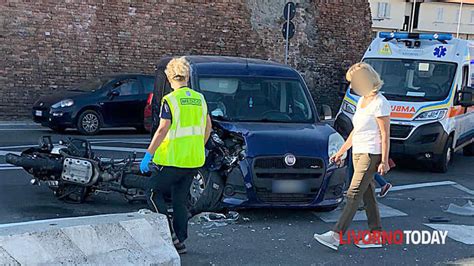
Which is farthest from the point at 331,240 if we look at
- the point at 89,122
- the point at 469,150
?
the point at 89,122

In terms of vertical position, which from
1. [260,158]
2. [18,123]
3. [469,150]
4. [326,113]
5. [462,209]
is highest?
[326,113]

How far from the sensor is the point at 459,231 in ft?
25.4

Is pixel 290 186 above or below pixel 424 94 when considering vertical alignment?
below

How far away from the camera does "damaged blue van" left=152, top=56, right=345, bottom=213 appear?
7656mm

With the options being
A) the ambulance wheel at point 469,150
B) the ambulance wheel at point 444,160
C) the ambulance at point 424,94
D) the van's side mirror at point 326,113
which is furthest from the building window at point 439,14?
the van's side mirror at point 326,113

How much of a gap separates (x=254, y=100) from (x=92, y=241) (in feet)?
13.0

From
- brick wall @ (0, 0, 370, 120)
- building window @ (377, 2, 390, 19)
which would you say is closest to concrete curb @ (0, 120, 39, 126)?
brick wall @ (0, 0, 370, 120)

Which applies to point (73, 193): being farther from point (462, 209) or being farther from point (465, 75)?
point (465, 75)

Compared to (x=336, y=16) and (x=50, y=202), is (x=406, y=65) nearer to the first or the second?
(x=50, y=202)

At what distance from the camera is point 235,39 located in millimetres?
22594

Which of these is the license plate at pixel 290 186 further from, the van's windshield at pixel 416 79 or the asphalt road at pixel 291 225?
the van's windshield at pixel 416 79

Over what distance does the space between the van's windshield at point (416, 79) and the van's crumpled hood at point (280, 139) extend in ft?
15.1

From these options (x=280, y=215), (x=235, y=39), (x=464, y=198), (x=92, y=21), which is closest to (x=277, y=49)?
(x=235, y=39)

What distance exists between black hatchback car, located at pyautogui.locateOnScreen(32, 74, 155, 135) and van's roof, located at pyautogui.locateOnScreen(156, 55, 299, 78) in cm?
747
